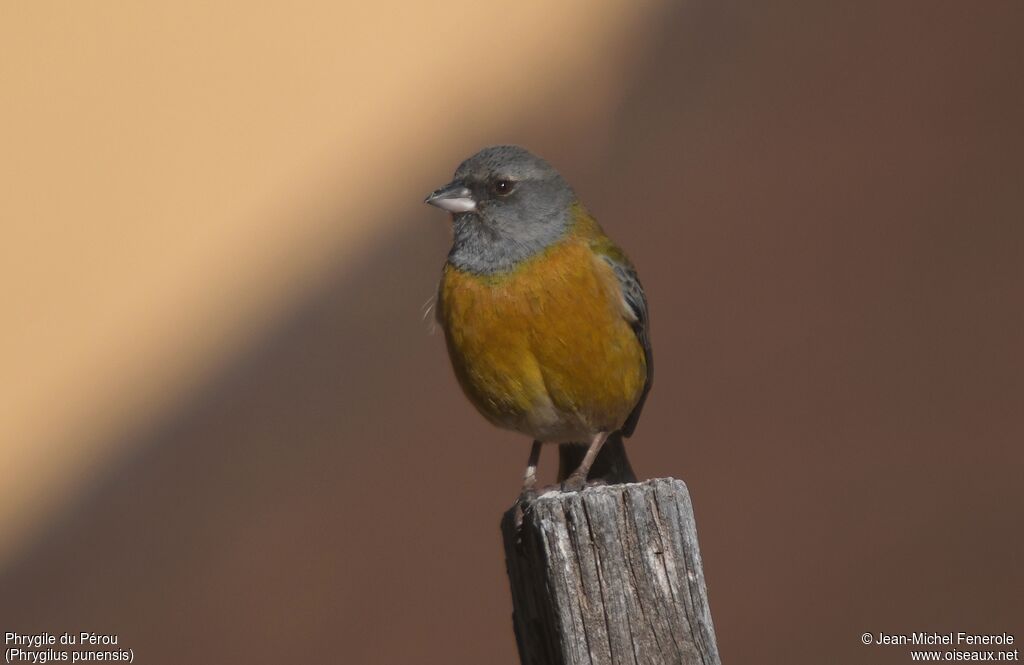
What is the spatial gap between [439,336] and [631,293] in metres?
4.63

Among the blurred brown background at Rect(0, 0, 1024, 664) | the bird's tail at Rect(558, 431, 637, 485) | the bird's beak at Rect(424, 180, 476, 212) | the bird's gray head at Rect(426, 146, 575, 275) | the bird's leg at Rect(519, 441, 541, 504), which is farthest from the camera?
the blurred brown background at Rect(0, 0, 1024, 664)

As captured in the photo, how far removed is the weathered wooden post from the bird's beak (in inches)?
83.8

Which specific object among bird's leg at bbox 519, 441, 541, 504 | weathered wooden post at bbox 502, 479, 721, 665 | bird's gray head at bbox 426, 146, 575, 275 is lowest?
weathered wooden post at bbox 502, 479, 721, 665

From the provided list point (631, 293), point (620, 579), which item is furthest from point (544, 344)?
point (620, 579)

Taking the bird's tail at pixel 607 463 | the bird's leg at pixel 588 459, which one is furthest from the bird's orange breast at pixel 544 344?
the bird's tail at pixel 607 463

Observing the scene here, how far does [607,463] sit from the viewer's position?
5.49 meters

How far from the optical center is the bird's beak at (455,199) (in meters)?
5.19

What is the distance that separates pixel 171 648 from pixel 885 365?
4.82 metres

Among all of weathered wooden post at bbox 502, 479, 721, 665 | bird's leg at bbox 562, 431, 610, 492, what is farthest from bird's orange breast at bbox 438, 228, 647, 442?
weathered wooden post at bbox 502, 479, 721, 665

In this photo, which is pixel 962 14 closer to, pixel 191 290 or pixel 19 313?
pixel 191 290

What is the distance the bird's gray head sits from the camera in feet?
16.7

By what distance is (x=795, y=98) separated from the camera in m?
10.4

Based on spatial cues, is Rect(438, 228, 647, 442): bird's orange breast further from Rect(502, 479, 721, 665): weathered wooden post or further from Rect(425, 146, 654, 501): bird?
Rect(502, 479, 721, 665): weathered wooden post

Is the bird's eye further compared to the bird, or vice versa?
the bird's eye
